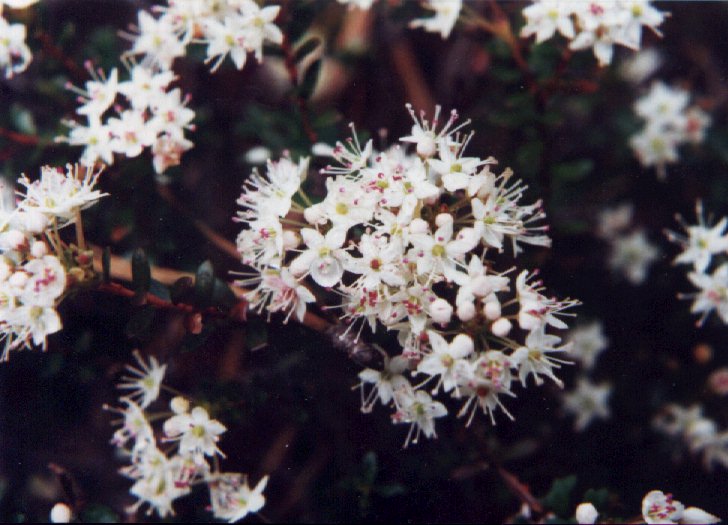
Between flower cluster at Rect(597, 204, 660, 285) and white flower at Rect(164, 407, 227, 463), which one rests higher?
flower cluster at Rect(597, 204, 660, 285)

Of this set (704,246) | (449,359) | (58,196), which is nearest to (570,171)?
(704,246)

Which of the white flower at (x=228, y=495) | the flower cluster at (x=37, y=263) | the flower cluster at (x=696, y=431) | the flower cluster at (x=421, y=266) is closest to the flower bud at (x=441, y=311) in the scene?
the flower cluster at (x=421, y=266)

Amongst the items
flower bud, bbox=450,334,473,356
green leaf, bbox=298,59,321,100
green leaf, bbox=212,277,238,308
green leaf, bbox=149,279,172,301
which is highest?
green leaf, bbox=298,59,321,100

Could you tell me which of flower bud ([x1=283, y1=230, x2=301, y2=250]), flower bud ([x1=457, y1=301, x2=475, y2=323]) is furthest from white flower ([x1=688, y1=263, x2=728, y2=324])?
flower bud ([x1=283, y1=230, x2=301, y2=250])

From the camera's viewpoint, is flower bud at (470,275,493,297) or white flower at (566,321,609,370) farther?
white flower at (566,321,609,370)

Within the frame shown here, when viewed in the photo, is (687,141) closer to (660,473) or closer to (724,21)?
(724,21)

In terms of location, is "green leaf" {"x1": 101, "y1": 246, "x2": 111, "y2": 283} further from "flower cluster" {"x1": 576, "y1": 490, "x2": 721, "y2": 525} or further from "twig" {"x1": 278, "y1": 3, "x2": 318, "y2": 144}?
"flower cluster" {"x1": 576, "y1": 490, "x2": 721, "y2": 525}

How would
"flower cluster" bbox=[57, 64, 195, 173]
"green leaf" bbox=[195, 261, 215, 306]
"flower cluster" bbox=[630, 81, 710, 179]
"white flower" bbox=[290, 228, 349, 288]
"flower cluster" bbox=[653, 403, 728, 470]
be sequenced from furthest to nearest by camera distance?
"flower cluster" bbox=[630, 81, 710, 179] < "flower cluster" bbox=[653, 403, 728, 470] < "flower cluster" bbox=[57, 64, 195, 173] < "green leaf" bbox=[195, 261, 215, 306] < "white flower" bbox=[290, 228, 349, 288]
